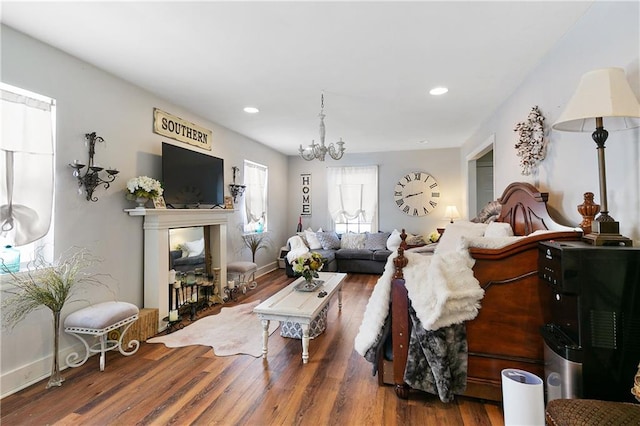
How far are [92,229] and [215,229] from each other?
166 centimetres

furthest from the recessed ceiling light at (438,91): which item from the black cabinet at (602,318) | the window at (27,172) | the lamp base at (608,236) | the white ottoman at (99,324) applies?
the white ottoman at (99,324)

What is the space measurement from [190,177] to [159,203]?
627mm

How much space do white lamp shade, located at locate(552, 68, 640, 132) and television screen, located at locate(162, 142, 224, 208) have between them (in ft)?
11.5

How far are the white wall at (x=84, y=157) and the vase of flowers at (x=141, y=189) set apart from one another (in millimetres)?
118

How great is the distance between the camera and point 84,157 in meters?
2.58

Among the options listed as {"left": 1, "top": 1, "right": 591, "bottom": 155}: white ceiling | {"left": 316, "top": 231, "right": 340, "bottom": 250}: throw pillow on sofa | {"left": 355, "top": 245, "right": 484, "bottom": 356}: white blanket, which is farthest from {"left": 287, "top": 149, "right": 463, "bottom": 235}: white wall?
{"left": 355, "top": 245, "right": 484, "bottom": 356}: white blanket

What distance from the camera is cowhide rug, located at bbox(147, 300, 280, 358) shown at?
2682 millimetres

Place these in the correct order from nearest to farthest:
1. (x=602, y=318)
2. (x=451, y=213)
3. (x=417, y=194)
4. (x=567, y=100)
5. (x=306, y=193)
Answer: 1. (x=602, y=318)
2. (x=567, y=100)
3. (x=451, y=213)
4. (x=417, y=194)
5. (x=306, y=193)

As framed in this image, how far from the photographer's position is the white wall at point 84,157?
6.97 ft

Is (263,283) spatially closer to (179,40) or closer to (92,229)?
(92,229)

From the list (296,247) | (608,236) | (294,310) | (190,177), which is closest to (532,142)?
(608,236)

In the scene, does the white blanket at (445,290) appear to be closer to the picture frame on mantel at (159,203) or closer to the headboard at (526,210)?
the headboard at (526,210)

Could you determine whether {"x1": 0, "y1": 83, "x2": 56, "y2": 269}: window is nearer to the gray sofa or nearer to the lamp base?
the lamp base

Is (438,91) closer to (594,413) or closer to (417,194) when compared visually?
(594,413)
